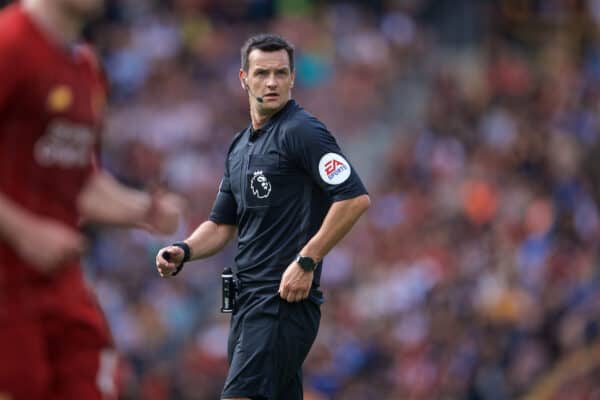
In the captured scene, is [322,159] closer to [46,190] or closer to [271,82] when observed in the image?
[271,82]

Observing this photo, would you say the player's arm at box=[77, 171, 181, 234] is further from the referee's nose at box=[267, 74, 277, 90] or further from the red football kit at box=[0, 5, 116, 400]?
the referee's nose at box=[267, 74, 277, 90]

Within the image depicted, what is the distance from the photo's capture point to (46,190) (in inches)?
215

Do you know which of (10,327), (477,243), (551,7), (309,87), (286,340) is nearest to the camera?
(10,327)

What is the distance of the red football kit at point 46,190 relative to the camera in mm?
5270

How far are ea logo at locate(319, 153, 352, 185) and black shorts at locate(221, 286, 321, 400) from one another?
668mm

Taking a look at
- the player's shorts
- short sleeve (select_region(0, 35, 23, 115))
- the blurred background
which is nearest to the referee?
the player's shorts

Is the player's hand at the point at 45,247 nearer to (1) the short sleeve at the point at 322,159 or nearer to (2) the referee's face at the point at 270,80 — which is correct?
(1) the short sleeve at the point at 322,159

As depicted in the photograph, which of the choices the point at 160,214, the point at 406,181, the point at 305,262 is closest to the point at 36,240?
the point at 160,214

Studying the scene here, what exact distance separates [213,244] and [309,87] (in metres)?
12.9

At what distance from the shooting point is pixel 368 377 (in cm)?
1484

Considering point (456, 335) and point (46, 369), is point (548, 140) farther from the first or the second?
point (46, 369)

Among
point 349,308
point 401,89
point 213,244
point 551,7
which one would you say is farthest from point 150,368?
point 551,7

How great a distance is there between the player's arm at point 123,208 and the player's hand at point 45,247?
0.53 meters

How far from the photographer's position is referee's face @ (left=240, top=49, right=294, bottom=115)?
7430 mm
